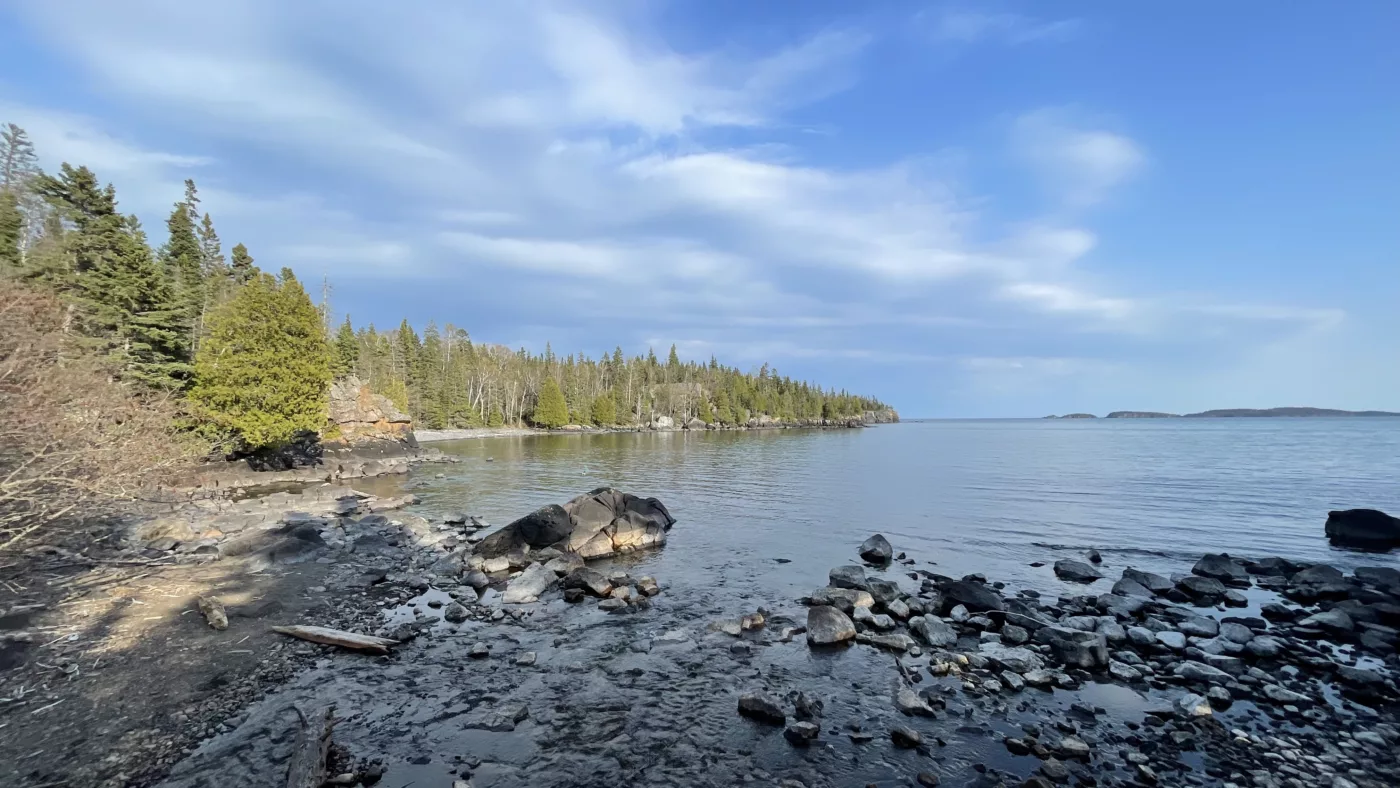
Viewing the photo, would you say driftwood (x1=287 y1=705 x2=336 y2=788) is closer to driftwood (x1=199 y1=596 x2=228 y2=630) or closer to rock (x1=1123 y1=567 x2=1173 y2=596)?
driftwood (x1=199 y1=596 x2=228 y2=630)

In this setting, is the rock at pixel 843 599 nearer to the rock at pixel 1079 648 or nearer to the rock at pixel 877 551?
the rock at pixel 1079 648

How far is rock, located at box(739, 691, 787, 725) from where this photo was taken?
987 centimetres

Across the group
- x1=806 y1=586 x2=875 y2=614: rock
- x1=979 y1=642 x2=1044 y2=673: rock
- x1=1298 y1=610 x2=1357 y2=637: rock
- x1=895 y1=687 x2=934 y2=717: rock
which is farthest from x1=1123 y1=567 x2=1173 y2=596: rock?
x1=895 y1=687 x2=934 y2=717: rock

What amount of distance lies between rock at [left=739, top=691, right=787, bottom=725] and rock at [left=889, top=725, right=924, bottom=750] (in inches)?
71.3

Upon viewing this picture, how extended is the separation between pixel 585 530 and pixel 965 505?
24234 mm

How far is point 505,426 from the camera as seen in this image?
443 ft

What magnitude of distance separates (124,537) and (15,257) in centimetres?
3321

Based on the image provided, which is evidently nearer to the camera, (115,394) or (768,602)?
(768,602)

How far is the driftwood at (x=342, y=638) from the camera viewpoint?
12.2 metres

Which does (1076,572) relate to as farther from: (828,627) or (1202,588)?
(828,627)

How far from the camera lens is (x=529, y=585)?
683 inches

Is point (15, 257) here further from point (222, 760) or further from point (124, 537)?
point (222, 760)

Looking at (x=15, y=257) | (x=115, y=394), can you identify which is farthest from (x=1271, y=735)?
(x=15, y=257)

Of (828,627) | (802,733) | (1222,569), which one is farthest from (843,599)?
(1222,569)
